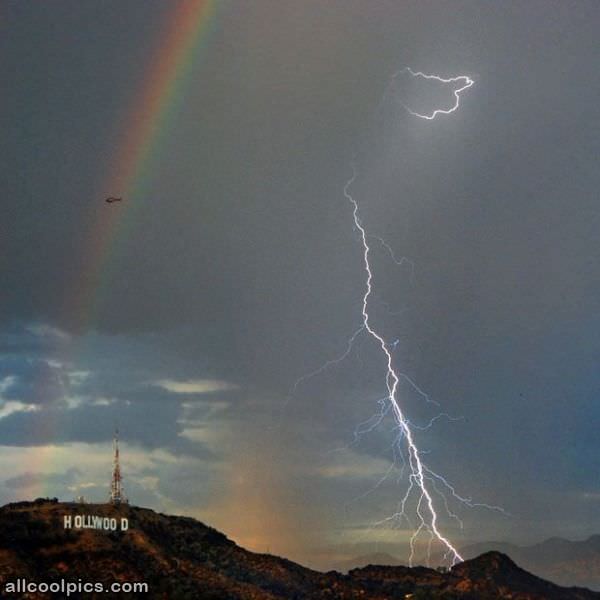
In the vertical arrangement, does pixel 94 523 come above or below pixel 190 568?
above

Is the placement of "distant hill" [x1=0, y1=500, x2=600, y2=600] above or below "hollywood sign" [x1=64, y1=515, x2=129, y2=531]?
below

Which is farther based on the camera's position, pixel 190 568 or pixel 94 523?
pixel 190 568

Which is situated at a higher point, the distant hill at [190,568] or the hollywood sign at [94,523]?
the hollywood sign at [94,523]

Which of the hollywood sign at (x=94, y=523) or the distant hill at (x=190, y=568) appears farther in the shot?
the hollywood sign at (x=94, y=523)

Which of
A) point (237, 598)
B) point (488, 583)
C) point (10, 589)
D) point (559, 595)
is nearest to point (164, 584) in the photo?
point (237, 598)

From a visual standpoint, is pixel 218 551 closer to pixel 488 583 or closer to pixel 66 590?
pixel 66 590
